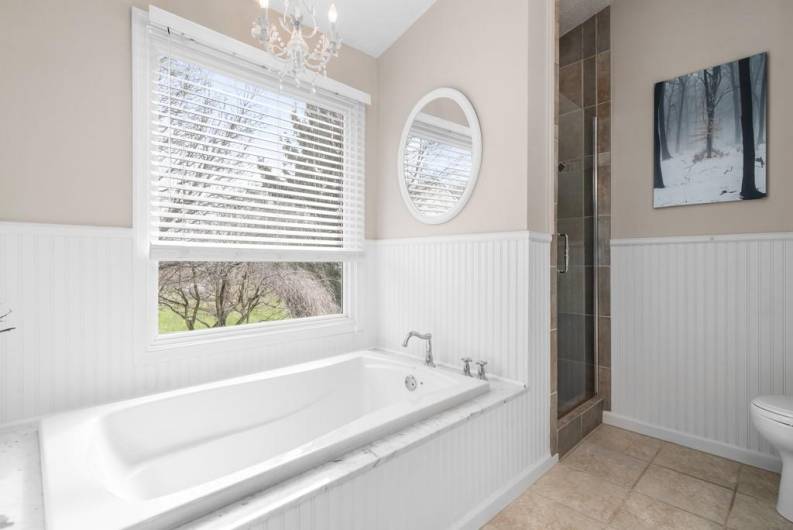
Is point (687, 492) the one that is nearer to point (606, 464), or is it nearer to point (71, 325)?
point (606, 464)

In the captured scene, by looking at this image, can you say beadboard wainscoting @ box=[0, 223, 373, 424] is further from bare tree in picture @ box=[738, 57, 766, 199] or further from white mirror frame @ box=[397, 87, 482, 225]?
bare tree in picture @ box=[738, 57, 766, 199]

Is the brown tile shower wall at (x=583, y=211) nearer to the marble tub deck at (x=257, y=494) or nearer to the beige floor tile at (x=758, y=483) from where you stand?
the beige floor tile at (x=758, y=483)

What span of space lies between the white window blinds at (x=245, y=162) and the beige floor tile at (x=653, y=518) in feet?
6.34

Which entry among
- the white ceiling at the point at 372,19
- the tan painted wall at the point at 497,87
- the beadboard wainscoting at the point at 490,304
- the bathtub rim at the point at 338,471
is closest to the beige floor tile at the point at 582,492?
the beadboard wainscoting at the point at 490,304

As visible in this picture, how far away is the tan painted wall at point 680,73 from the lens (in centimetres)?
199

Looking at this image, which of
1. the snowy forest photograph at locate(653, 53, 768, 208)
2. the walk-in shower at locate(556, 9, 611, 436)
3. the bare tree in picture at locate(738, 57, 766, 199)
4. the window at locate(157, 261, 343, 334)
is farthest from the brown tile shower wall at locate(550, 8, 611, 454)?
the window at locate(157, 261, 343, 334)

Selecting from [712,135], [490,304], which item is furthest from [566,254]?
[712,135]

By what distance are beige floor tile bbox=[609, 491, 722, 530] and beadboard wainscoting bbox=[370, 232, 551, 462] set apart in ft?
1.34

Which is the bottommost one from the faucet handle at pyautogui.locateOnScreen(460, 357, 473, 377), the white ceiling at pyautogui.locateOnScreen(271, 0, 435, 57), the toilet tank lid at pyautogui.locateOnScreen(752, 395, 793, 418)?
the toilet tank lid at pyautogui.locateOnScreen(752, 395, 793, 418)

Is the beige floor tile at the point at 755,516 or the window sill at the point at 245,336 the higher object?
the window sill at the point at 245,336

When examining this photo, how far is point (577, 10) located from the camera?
2.64m

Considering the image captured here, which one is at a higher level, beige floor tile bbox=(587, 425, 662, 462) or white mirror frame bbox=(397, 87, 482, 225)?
white mirror frame bbox=(397, 87, 482, 225)

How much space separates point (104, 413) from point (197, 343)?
473 millimetres

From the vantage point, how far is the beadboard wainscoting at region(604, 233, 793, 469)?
202 cm
